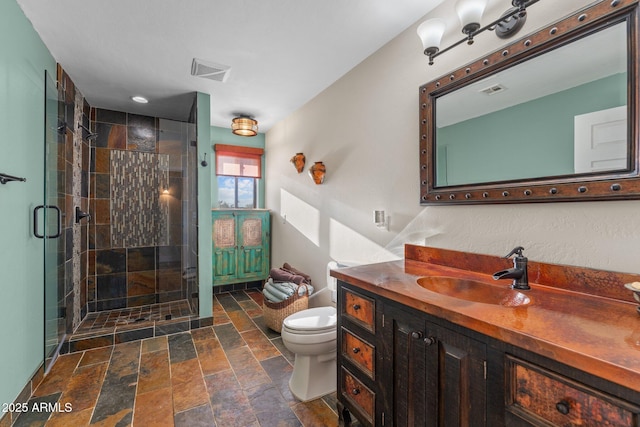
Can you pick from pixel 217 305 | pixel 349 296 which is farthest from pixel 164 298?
pixel 349 296

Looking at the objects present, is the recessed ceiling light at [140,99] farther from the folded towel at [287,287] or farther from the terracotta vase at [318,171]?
the folded towel at [287,287]

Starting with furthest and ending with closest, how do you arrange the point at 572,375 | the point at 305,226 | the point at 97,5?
the point at 305,226 → the point at 97,5 → the point at 572,375

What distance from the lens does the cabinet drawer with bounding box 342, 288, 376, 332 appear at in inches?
53.4

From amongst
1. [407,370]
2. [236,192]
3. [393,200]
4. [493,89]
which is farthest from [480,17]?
[236,192]

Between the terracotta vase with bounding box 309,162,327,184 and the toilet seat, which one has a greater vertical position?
the terracotta vase with bounding box 309,162,327,184

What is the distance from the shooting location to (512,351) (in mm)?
817

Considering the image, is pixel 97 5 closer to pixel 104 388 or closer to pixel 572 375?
pixel 104 388

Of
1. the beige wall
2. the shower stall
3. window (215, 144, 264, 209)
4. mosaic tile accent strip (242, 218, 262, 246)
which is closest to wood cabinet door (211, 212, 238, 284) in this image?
mosaic tile accent strip (242, 218, 262, 246)

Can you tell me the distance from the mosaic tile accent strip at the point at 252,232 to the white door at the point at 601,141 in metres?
3.47

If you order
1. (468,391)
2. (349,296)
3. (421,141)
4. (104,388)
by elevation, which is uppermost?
(421,141)

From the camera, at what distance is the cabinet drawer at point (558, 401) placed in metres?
0.64

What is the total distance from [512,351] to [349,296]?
2.63 feet

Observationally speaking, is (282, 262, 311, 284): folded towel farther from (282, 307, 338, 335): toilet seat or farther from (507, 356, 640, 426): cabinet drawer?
(507, 356, 640, 426): cabinet drawer

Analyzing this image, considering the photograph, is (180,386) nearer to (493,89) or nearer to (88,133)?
(493,89)
